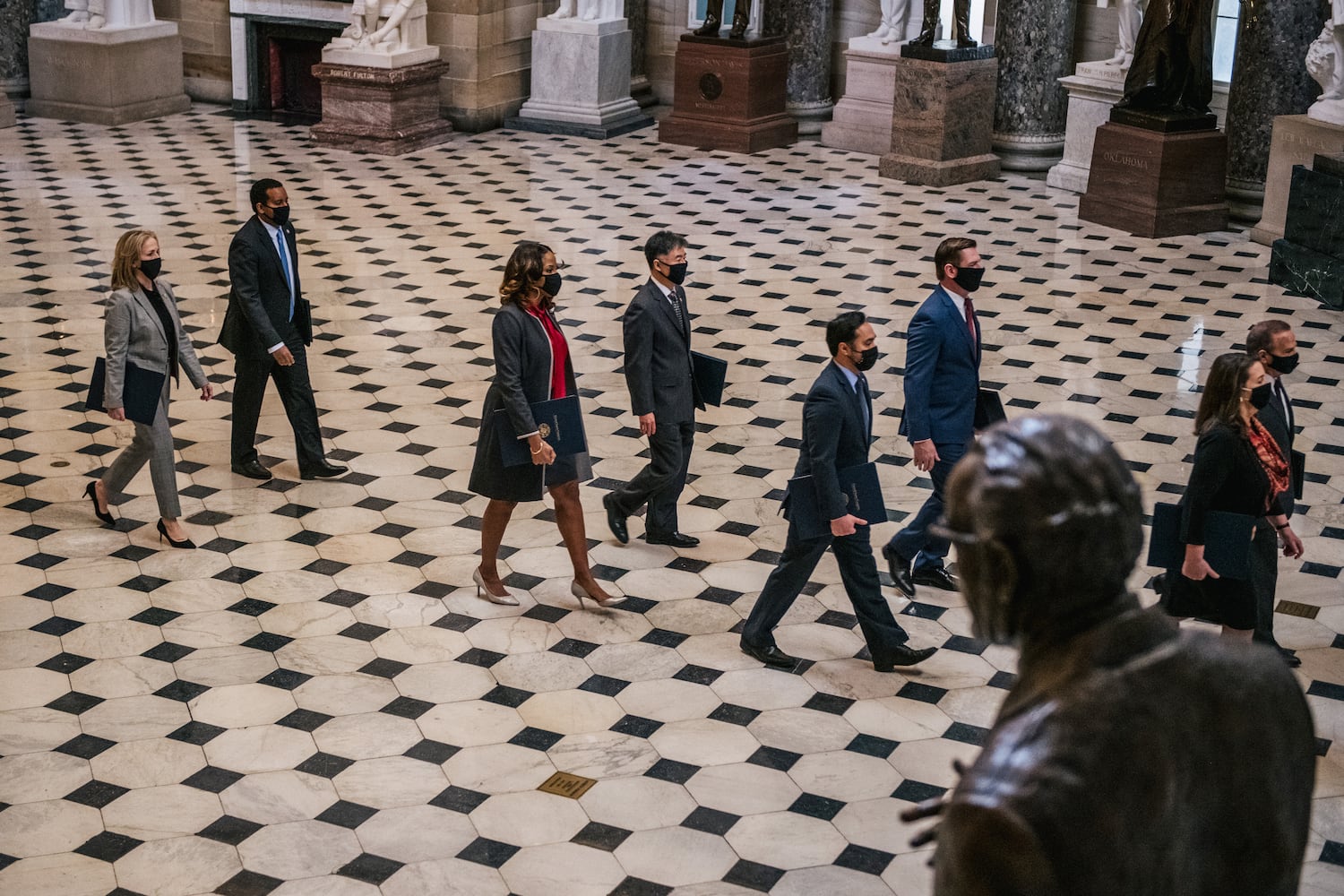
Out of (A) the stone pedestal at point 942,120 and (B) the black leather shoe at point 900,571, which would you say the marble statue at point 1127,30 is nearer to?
(A) the stone pedestal at point 942,120

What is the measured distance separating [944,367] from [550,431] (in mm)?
1710

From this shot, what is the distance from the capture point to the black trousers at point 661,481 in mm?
7562

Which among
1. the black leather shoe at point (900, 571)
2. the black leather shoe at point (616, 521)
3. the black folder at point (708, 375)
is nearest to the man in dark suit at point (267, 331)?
the black leather shoe at point (616, 521)

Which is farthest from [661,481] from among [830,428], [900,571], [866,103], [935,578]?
[866,103]

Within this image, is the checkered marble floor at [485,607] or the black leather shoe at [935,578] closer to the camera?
the checkered marble floor at [485,607]

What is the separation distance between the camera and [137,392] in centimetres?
743

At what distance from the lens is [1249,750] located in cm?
152

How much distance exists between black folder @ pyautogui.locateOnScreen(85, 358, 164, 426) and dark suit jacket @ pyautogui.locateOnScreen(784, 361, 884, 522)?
3069 millimetres

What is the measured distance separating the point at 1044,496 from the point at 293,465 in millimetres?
7743

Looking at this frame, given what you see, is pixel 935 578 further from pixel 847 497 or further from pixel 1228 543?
pixel 1228 543

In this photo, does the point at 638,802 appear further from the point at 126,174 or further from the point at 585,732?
the point at 126,174

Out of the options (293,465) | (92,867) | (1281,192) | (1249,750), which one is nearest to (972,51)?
(1281,192)

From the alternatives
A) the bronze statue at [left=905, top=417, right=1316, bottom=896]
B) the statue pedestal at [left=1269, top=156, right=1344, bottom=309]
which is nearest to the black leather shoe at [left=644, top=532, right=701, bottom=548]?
the bronze statue at [left=905, top=417, right=1316, bottom=896]

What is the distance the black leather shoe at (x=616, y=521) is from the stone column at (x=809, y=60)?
11256mm
